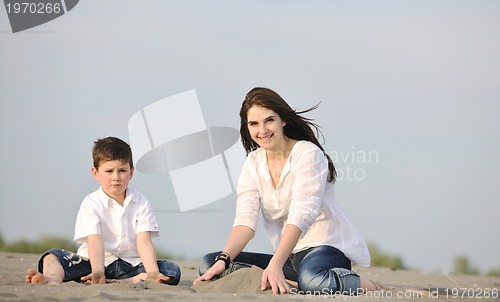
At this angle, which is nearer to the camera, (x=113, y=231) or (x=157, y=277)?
(x=157, y=277)

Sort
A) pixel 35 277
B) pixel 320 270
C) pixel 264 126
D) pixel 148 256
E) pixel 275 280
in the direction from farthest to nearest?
pixel 148 256 → pixel 264 126 → pixel 35 277 → pixel 320 270 → pixel 275 280

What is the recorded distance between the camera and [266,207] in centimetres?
523

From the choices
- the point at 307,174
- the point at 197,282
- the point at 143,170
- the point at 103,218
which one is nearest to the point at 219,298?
the point at 197,282

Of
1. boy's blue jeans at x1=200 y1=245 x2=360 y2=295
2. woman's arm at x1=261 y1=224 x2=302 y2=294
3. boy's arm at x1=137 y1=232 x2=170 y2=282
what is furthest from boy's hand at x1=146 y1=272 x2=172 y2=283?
woman's arm at x1=261 y1=224 x2=302 y2=294

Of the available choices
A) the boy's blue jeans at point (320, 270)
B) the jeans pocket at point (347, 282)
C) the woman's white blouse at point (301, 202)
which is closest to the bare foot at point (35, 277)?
the boy's blue jeans at point (320, 270)

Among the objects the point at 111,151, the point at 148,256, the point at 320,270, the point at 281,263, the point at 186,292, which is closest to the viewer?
the point at 186,292

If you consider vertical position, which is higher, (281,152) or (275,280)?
(281,152)

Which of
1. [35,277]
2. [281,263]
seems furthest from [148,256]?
[281,263]

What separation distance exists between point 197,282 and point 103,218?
98 cm

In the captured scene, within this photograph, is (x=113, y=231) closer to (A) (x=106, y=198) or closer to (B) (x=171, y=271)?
(A) (x=106, y=198)

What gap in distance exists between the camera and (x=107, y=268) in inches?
213

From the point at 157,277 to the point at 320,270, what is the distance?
3.66ft

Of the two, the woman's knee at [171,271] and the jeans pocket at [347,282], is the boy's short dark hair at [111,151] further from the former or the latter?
the jeans pocket at [347,282]

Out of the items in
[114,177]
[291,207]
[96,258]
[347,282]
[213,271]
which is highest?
[114,177]
